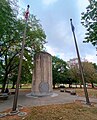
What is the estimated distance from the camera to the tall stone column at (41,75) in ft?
65.1

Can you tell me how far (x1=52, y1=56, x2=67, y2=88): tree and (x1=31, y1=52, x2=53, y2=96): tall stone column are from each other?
19.9 meters

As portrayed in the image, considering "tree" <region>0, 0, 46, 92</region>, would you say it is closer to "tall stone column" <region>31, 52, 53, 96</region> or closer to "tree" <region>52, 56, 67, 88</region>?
"tall stone column" <region>31, 52, 53, 96</region>

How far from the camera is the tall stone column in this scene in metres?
19.8

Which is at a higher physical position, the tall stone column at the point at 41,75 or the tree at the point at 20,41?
the tree at the point at 20,41

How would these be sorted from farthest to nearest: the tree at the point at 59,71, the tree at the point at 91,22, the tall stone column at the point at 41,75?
the tree at the point at 59,71
the tall stone column at the point at 41,75
the tree at the point at 91,22

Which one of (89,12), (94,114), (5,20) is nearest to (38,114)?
(94,114)

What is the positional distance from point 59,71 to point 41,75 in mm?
22466

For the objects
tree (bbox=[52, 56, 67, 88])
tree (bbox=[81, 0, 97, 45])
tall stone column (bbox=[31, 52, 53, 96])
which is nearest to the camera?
tree (bbox=[81, 0, 97, 45])

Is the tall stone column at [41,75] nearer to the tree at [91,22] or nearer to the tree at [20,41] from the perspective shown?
the tree at [20,41]

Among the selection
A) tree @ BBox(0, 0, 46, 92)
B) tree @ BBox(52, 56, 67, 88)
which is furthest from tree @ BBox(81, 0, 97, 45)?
tree @ BBox(52, 56, 67, 88)

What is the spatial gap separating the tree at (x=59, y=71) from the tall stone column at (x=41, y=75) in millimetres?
19857

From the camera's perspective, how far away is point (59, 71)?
42.2 m

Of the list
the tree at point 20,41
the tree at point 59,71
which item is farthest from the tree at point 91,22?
the tree at point 59,71

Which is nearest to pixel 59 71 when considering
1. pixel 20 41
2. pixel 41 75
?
pixel 41 75
